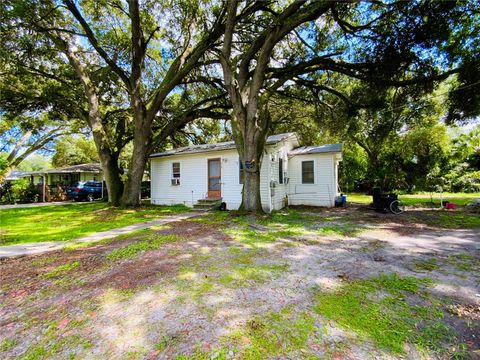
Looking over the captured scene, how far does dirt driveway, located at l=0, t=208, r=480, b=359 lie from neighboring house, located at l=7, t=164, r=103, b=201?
1895 centimetres

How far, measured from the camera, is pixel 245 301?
9.29 feet

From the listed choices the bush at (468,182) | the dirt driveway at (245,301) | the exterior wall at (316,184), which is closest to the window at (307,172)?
the exterior wall at (316,184)

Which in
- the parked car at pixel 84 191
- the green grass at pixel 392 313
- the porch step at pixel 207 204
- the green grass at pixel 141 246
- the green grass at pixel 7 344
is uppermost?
the parked car at pixel 84 191

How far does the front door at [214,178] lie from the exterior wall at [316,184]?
436 centimetres

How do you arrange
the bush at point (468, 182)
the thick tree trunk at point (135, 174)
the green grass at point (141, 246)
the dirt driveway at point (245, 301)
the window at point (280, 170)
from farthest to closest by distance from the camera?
the bush at point (468, 182)
the thick tree trunk at point (135, 174)
the window at point (280, 170)
the green grass at point (141, 246)
the dirt driveway at point (245, 301)

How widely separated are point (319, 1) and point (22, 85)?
50.4ft

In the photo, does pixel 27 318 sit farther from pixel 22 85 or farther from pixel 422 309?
pixel 22 85

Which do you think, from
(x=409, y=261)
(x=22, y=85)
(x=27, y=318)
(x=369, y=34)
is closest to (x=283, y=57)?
(x=369, y=34)

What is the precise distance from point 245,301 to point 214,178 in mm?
9625

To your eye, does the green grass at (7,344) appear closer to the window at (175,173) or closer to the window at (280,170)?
the window at (280,170)

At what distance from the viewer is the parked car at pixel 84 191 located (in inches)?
736

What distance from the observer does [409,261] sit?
4.21 meters

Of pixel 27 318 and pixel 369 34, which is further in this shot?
pixel 369 34

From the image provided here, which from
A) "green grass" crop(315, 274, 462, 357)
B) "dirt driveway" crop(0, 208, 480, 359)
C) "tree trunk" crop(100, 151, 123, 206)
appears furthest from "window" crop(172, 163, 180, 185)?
"green grass" crop(315, 274, 462, 357)
